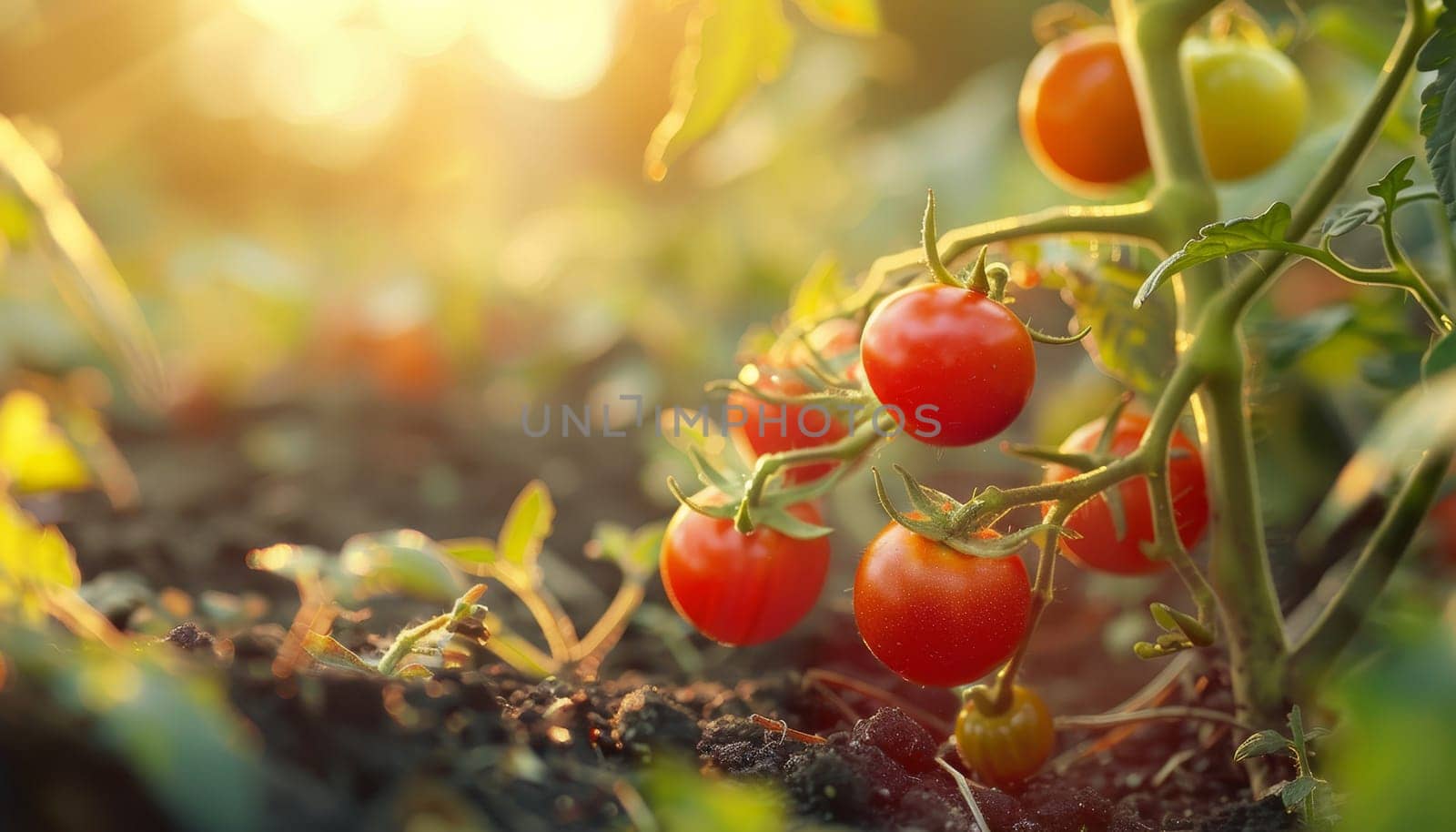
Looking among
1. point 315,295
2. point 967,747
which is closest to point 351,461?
point 315,295

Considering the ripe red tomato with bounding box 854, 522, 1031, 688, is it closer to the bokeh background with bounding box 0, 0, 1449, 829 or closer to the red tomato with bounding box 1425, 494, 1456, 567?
the bokeh background with bounding box 0, 0, 1449, 829

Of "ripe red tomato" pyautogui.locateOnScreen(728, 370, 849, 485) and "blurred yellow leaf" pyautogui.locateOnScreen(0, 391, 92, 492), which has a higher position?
"ripe red tomato" pyautogui.locateOnScreen(728, 370, 849, 485)

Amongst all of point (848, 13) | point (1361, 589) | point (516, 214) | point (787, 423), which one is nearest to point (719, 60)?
point (848, 13)

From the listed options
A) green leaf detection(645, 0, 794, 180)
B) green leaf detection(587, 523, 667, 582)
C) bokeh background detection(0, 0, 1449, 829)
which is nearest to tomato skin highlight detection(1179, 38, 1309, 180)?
bokeh background detection(0, 0, 1449, 829)

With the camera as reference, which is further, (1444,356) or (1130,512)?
(1130,512)

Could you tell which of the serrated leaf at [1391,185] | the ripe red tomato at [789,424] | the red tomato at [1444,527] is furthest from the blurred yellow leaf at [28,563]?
the red tomato at [1444,527]

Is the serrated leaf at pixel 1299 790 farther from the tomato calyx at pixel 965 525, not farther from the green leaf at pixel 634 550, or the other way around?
the green leaf at pixel 634 550

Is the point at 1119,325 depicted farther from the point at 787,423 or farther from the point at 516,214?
the point at 516,214
